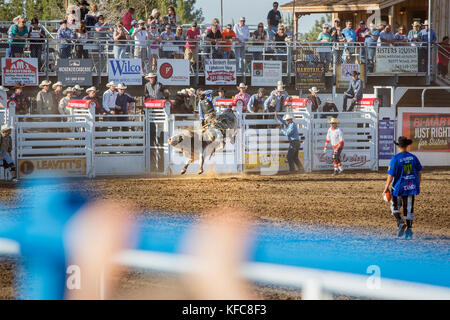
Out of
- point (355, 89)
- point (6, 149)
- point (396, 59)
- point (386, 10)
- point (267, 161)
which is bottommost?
point (267, 161)

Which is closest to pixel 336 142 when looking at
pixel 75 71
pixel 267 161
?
pixel 267 161

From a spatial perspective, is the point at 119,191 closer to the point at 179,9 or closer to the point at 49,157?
the point at 49,157

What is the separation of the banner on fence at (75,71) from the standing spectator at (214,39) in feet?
12.8

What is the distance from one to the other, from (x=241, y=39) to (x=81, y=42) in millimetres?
5161

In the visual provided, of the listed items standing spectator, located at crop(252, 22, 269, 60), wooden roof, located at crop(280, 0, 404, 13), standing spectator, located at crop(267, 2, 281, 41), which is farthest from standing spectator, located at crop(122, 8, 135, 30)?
wooden roof, located at crop(280, 0, 404, 13)

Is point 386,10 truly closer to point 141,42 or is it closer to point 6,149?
point 141,42

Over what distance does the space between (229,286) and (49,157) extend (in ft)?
44.3

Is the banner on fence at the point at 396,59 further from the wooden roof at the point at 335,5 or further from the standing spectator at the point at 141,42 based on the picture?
the standing spectator at the point at 141,42

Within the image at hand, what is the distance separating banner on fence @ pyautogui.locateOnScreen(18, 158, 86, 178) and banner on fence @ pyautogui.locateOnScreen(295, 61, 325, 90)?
8233 mm

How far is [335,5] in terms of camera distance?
3206cm

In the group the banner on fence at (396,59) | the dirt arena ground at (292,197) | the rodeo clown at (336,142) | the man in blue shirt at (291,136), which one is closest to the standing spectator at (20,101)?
the dirt arena ground at (292,197)

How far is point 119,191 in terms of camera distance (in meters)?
15.1

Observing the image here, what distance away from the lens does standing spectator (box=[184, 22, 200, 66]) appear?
2198 cm

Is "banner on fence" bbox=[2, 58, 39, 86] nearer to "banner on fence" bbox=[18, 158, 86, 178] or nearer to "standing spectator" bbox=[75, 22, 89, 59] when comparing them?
"standing spectator" bbox=[75, 22, 89, 59]
